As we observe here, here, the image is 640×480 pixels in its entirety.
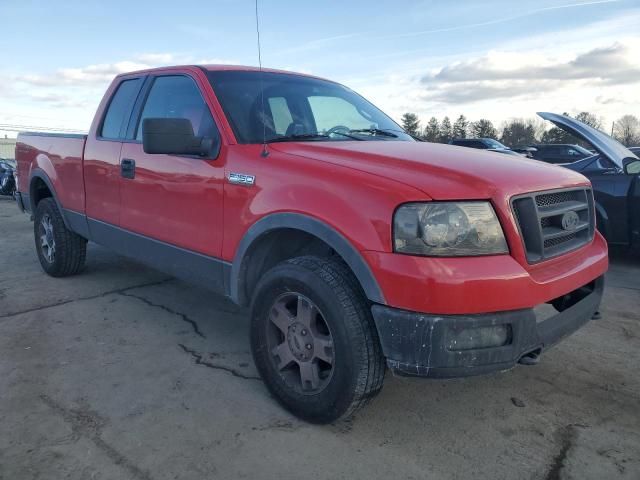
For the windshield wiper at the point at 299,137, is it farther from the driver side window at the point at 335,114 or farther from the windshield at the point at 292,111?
the driver side window at the point at 335,114

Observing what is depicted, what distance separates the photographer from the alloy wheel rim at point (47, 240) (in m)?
5.37

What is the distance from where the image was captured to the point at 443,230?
2318 millimetres

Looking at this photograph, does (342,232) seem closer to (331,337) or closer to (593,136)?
(331,337)

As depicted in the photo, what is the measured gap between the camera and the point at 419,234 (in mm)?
2305

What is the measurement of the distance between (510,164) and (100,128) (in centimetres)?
347

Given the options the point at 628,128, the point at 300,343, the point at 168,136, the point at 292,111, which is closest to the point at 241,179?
the point at 168,136

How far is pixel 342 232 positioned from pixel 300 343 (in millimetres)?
676

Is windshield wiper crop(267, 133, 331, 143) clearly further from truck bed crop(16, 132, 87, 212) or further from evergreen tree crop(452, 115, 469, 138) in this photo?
evergreen tree crop(452, 115, 469, 138)

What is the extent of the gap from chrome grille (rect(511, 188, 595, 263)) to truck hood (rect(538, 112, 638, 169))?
4.92 ft

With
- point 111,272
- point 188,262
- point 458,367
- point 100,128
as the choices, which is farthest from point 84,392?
point 111,272

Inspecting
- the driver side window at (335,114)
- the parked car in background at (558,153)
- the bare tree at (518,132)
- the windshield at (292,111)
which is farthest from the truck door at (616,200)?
the bare tree at (518,132)

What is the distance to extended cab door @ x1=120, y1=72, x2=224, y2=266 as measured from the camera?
329 centimetres

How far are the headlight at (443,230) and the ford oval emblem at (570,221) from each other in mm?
631

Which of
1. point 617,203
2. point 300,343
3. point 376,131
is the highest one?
point 376,131
